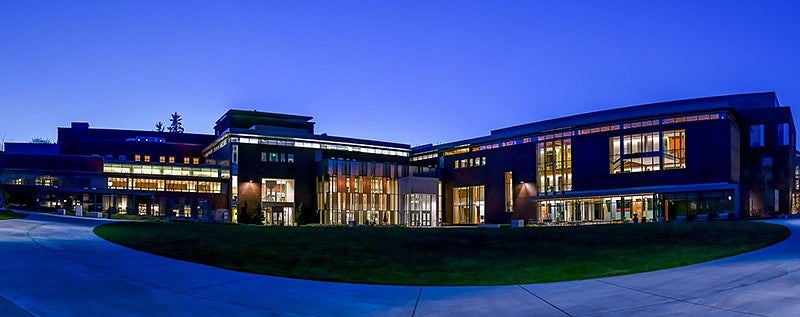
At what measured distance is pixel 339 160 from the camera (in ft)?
293

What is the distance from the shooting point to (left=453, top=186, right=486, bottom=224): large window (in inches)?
3583

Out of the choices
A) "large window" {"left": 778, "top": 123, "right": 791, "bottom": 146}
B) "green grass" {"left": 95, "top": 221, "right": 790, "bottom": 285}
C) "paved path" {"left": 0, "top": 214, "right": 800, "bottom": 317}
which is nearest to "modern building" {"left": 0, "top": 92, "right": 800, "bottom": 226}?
"large window" {"left": 778, "top": 123, "right": 791, "bottom": 146}

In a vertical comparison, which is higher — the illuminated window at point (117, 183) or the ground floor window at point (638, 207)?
the illuminated window at point (117, 183)

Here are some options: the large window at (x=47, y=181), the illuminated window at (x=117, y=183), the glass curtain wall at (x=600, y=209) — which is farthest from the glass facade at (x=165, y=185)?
the glass curtain wall at (x=600, y=209)

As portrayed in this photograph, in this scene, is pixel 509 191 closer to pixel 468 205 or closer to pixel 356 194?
pixel 468 205

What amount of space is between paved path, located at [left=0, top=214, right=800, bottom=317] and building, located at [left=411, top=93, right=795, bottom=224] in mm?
48694

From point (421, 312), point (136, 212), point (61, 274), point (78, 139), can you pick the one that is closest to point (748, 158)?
point (421, 312)

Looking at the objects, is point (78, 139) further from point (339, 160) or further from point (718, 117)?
point (718, 117)

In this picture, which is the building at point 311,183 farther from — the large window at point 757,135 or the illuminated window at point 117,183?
the large window at point 757,135

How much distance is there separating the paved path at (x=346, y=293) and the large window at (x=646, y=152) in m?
51.3

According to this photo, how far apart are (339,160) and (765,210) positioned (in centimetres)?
5508

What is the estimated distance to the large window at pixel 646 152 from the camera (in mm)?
68875

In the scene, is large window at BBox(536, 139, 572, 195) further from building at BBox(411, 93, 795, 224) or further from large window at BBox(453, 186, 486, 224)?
large window at BBox(453, 186, 486, 224)

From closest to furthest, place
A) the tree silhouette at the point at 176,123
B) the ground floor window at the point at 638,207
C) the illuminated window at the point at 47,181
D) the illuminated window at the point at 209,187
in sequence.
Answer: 1. the ground floor window at the point at 638,207
2. the illuminated window at the point at 47,181
3. the illuminated window at the point at 209,187
4. the tree silhouette at the point at 176,123
